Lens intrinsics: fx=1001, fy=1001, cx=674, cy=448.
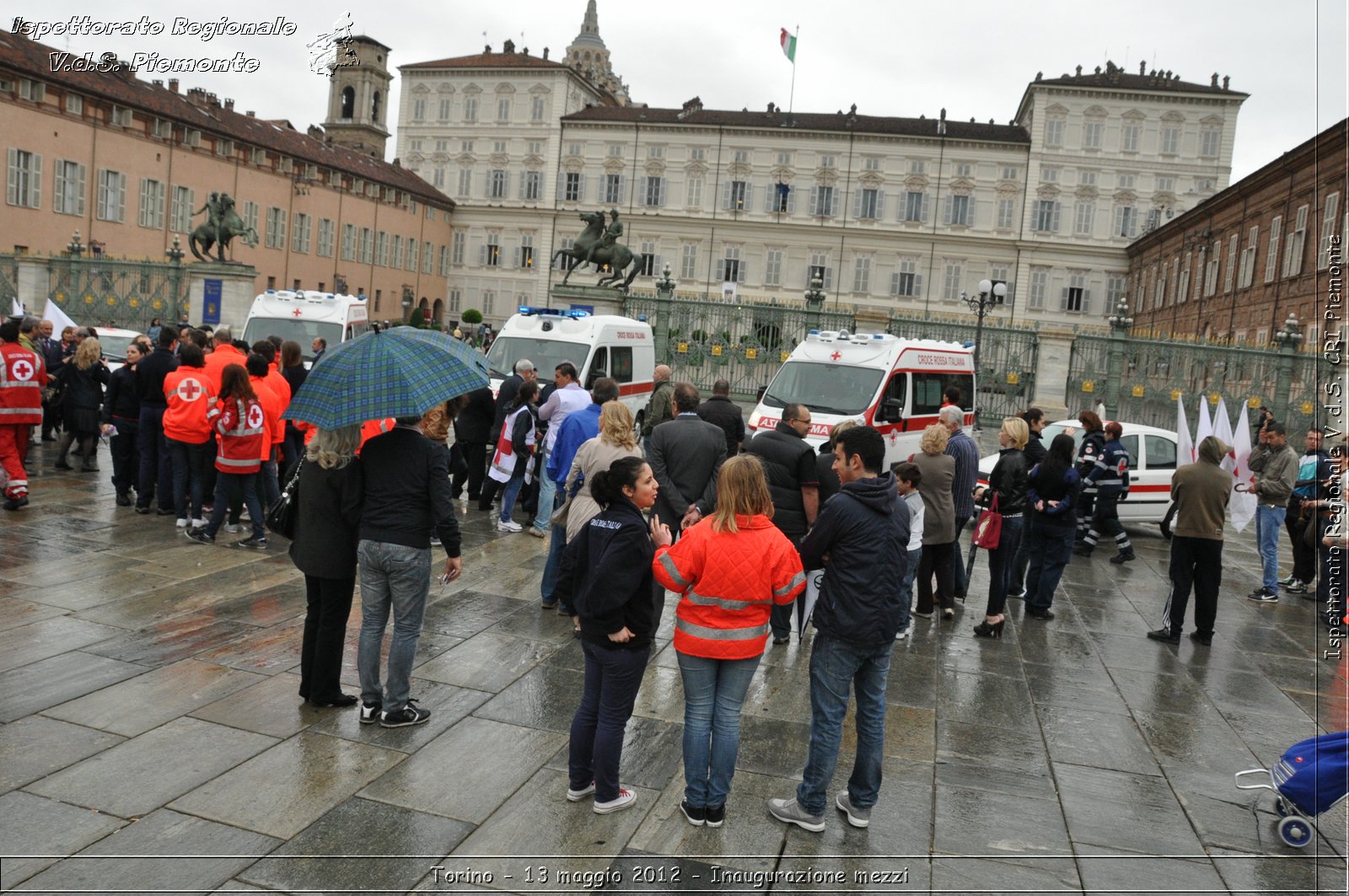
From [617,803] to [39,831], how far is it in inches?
97.7

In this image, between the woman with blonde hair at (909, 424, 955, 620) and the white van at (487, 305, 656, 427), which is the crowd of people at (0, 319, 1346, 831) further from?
the white van at (487, 305, 656, 427)

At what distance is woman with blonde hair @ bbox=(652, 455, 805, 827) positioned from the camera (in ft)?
14.5

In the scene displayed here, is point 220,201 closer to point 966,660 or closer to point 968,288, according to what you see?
point 966,660

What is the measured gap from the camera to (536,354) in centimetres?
1661

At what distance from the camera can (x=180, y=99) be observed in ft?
150

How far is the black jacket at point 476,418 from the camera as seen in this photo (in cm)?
1135

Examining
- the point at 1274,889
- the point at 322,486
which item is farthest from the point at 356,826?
the point at 1274,889

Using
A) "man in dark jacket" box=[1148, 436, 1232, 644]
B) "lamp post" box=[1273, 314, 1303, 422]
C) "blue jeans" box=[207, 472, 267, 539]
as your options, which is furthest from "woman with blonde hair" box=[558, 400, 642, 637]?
"lamp post" box=[1273, 314, 1303, 422]

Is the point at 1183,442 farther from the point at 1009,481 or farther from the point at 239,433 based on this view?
the point at 239,433

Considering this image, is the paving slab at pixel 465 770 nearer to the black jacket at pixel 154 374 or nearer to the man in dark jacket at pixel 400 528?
the man in dark jacket at pixel 400 528

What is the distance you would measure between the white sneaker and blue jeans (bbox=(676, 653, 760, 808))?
36 cm

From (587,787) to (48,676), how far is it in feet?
11.5

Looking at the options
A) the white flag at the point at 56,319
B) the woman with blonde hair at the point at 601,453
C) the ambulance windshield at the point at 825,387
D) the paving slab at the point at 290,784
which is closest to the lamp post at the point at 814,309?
the ambulance windshield at the point at 825,387

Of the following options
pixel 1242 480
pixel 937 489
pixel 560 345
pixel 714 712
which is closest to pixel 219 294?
pixel 560 345
